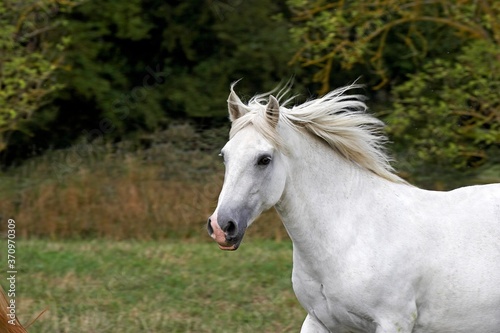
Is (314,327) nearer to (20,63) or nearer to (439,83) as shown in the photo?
(20,63)

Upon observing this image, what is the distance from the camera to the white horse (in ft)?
13.9

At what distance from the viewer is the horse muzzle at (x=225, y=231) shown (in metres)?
3.97

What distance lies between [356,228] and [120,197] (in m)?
7.67

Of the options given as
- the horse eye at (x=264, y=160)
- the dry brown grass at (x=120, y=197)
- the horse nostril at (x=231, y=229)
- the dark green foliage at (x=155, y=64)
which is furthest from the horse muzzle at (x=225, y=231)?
the dark green foliage at (x=155, y=64)

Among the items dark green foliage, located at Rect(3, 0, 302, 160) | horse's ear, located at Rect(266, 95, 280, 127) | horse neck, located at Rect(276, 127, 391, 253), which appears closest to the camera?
horse's ear, located at Rect(266, 95, 280, 127)

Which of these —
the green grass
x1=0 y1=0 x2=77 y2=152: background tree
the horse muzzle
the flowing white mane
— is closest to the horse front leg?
the horse muzzle

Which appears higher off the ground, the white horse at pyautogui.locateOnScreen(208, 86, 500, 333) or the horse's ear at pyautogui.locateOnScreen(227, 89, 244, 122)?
the horse's ear at pyautogui.locateOnScreen(227, 89, 244, 122)

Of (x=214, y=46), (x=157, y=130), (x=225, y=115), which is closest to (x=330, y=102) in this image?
(x=157, y=130)

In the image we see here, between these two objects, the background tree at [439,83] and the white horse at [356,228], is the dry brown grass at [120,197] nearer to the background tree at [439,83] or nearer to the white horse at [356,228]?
the background tree at [439,83]

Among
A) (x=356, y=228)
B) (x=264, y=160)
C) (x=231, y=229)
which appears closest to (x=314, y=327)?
(x=356, y=228)

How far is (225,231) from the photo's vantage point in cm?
398

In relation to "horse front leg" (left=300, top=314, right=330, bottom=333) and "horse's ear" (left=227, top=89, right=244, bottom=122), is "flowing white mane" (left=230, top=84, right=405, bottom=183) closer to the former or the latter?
"horse's ear" (left=227, top=89, right=244, bottom=122)

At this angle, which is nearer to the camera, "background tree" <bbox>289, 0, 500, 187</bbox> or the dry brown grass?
"background tree" <bbox>289, 0, 500, 187</bbox>

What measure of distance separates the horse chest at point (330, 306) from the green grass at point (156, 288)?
204 cm
